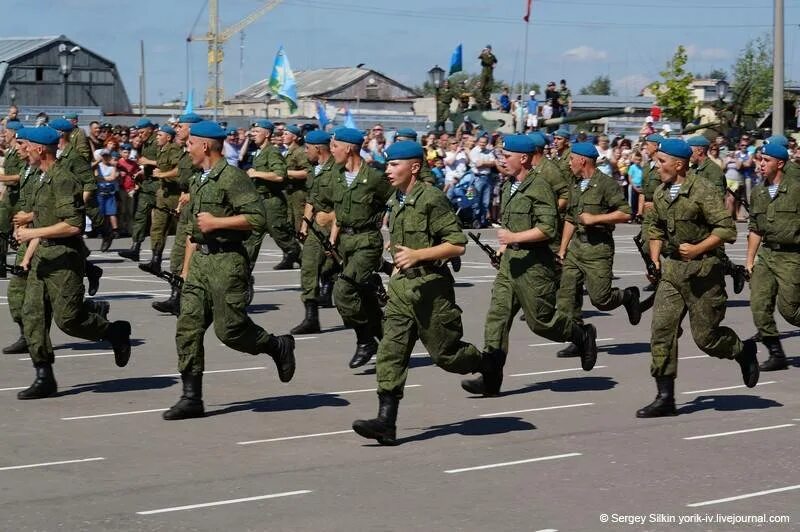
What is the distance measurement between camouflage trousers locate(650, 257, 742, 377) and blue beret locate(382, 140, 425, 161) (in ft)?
6.72

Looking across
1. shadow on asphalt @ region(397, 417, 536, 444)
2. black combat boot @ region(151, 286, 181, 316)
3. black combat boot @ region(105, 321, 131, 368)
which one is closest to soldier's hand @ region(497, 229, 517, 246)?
shadow on asphalt @ region(397, 417, 536, 444)

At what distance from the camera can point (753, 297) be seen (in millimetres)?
13023

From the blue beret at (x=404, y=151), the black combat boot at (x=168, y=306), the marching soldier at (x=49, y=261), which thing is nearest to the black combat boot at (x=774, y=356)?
the blue beret at (x=404, y=151)

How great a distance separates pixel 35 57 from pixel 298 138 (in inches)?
1923

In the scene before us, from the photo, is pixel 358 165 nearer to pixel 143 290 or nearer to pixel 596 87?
pixel 143 290

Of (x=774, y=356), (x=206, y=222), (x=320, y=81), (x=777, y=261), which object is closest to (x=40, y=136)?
(x=206, y=222)

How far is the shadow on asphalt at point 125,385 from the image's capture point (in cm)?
1155

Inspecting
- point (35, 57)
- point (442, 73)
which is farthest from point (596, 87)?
point (442, 73)

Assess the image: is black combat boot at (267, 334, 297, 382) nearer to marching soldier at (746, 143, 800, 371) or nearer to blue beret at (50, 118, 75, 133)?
marching soldier at (746, 143, 800, 371)

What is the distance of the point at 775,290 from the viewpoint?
1299cm

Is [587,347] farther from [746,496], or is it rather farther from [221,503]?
[221,503]

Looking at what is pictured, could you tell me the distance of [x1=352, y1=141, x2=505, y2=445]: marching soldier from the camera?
9.45 metres

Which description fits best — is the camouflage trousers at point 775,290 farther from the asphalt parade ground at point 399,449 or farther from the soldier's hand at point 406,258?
the soldier's hand at point 406,258

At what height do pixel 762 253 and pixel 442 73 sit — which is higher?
pixel 442 73
